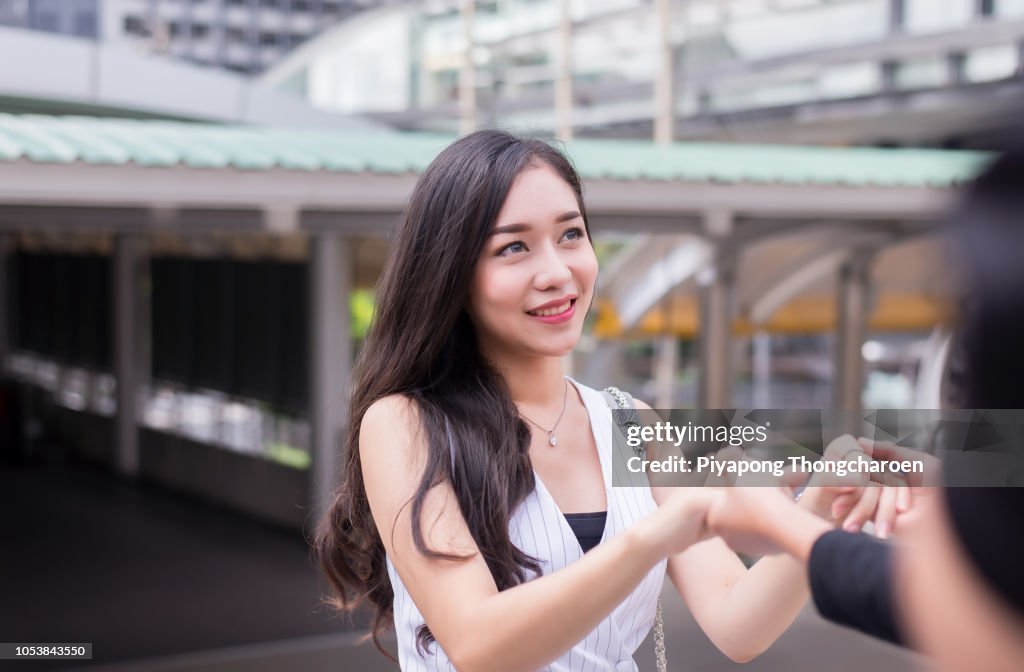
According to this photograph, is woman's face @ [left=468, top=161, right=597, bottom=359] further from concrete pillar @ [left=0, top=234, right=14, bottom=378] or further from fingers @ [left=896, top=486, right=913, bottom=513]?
concrete pillar @ [left=0, top=234, right=14, bottom=378]

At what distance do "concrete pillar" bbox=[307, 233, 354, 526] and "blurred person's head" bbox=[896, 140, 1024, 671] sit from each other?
796 centimetres

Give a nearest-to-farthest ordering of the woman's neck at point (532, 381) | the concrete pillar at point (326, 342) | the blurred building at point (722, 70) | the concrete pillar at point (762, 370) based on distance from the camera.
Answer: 1. the woman's neck at point (532, 381)
2. the concrete pillar at point (326, 342)
3. the blurred building at point (722, 70)
4. the concrete pillar at point (762, 370)

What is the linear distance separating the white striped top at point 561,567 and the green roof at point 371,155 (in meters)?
3.08

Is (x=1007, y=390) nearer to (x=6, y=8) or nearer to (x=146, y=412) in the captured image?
(x=146, y=412)

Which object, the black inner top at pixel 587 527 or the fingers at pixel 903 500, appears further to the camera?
the black inner top at pixel 587 527

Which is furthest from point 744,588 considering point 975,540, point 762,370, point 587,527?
point 762,370

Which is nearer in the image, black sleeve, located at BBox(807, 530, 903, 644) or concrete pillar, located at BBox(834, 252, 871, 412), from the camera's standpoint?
black sleeve, located at BBox(807, 530, 903, 644)

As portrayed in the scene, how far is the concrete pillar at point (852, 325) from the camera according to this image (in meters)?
10.3

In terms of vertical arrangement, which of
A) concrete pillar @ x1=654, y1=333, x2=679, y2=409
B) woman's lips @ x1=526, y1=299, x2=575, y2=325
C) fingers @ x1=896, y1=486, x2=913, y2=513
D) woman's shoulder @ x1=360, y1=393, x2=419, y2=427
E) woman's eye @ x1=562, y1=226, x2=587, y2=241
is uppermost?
woman's eye @ x1=562, y1=226, x2=587, y2=241

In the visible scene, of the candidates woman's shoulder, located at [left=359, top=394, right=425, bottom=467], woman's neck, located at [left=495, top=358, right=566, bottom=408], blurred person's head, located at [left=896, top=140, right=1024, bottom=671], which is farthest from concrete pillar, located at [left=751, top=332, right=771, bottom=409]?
blurred person's head, located at [left=896, top=140, right=1024, bottom=671]

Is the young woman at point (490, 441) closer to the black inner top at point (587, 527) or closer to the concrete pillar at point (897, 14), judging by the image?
the black inner top at point (587, 527)

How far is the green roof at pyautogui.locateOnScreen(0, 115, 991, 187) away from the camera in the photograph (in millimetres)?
5148

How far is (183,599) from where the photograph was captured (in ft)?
23.3

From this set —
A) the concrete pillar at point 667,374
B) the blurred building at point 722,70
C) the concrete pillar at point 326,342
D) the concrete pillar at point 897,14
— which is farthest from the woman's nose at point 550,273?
the concrete pillar at point 897,14
